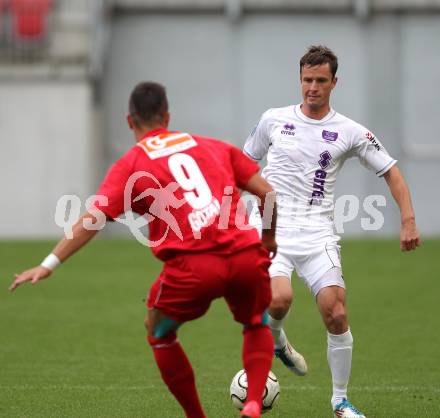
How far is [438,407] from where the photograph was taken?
24.4 feet

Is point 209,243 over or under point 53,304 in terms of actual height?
over

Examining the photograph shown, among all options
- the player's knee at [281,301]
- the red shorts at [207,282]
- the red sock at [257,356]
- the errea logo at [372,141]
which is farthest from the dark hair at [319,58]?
the red sock at [257,356]

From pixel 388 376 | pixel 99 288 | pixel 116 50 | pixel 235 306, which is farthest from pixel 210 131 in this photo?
pixel 235 306

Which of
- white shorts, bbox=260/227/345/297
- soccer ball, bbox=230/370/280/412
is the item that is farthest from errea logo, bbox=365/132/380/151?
soccer ball, bbox=230/370/280/412

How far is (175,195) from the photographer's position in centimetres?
586

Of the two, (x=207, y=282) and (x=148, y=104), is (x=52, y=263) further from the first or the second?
(x=148, y=104)

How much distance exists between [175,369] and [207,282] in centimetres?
58

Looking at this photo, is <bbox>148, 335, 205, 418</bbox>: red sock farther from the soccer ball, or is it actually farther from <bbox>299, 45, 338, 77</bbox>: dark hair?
<bbox>299, 45, 338, 77</bbox>: dark hair

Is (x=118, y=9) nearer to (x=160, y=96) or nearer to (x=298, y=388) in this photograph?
(x=298, y=388)

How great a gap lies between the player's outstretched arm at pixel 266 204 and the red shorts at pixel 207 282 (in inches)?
Result: 10.3

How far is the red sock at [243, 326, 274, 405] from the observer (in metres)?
6.11

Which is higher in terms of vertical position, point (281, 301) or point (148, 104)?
point (148, 104)

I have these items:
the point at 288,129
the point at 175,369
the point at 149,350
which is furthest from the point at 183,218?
the point at 149,350

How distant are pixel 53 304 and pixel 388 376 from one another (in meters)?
5.50
